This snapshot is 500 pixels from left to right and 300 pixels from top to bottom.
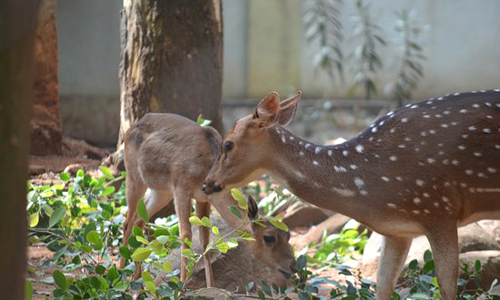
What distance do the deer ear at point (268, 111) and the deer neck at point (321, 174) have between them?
0.10 m

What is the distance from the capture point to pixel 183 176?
19.0 feet

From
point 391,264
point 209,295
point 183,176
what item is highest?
point 183,176

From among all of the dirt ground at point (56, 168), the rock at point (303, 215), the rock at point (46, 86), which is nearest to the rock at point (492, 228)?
the dirt ground at point (56, 168)

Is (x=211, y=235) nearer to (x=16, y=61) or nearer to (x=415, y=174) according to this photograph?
(x=415, y=174)

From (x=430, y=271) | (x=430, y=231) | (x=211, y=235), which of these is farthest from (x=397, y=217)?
(x=211, y=235)

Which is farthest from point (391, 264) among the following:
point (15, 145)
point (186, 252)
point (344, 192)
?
point (15, 145)

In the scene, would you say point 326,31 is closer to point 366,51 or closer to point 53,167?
point 366,51

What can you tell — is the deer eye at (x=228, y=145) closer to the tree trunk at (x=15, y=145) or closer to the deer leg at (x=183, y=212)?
the deer leg at (x=183, y=212)

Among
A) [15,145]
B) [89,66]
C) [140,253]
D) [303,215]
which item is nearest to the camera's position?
[15,145]

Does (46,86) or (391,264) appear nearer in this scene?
(391,264)

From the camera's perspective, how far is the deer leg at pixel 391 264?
5180 millimetres

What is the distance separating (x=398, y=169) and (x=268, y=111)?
87 cm

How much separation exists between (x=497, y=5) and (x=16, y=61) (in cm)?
1413

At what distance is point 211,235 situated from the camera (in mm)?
6594
